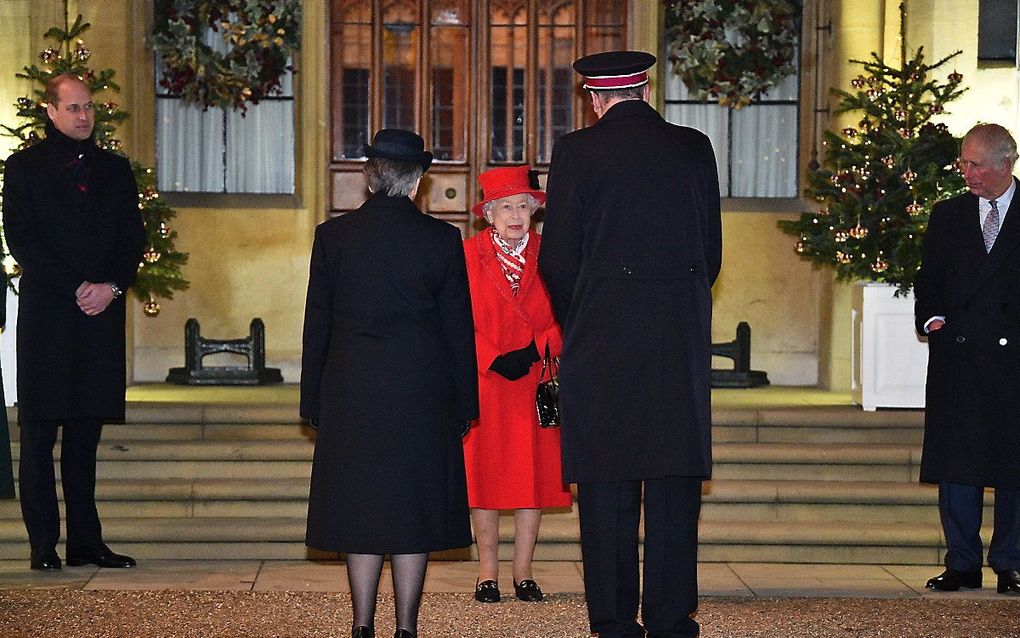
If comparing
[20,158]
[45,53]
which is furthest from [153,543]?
A: [45,53]

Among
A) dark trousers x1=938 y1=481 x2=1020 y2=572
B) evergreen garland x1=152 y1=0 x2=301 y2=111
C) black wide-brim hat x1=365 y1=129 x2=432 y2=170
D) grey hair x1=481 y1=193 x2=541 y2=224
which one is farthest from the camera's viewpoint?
evergreen garland x1=152 y1=0 x2=301 y2=111

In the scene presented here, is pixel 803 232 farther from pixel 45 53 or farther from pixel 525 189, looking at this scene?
pixel 45 53

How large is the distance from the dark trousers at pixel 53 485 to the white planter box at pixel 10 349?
7.71ft

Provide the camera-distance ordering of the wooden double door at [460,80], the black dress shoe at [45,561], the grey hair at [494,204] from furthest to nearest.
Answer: the wooden double door at [460,80] → the black dress shoe at [45,561] → the grey hair at [494,204]

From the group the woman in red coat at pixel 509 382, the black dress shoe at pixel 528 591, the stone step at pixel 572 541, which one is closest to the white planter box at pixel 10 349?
the stone step at pixel 572 541

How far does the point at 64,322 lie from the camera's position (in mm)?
7094

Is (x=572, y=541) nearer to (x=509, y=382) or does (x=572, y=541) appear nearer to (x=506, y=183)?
(x=509, y=382)

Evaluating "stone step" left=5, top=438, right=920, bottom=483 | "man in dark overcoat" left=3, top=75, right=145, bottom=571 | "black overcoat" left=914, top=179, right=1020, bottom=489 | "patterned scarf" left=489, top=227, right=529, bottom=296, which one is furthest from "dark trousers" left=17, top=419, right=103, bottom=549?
"black overcoat" left=914, top=179, right=1020, bottom=489

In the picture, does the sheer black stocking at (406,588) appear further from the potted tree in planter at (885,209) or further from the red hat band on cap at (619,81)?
the potted tree in planter at (885,209)

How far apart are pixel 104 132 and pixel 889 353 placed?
196 inches

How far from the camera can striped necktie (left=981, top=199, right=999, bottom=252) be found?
6.79m

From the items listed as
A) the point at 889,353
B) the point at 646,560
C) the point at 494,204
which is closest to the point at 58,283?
the point at 494,204

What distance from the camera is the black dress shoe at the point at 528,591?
21.4 feet

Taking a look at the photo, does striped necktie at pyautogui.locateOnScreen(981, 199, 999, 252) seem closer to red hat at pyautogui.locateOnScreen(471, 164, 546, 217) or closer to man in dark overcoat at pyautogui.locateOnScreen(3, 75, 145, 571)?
red hat at pyautogui.locateOnScreen(471, 164, 546, 217)
